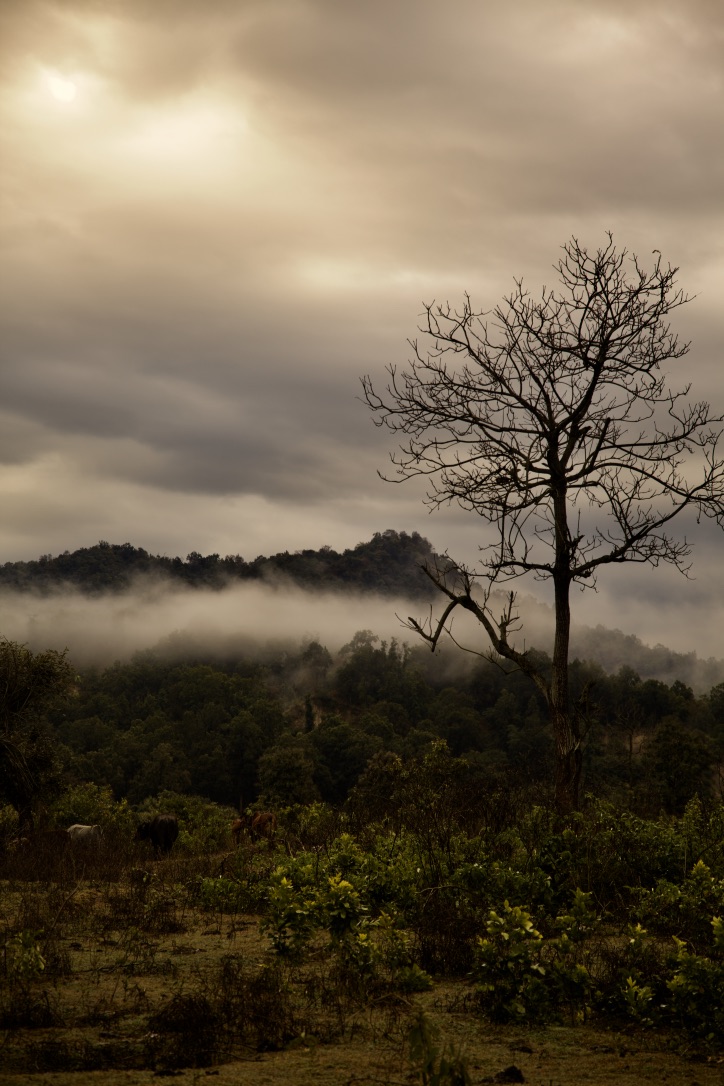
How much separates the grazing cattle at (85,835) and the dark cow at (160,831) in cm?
116

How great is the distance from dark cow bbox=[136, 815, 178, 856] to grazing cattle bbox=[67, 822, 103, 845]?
116 centimetres

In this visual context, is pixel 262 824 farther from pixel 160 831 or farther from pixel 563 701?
pixel 563 701

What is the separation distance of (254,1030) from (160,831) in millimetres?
12795

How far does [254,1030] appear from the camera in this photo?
16.4ft

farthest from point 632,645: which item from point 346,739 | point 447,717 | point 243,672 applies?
point 346,739

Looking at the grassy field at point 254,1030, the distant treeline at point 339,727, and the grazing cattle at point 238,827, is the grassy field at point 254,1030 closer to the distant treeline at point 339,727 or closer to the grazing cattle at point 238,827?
the grazing cattle at point 238,827

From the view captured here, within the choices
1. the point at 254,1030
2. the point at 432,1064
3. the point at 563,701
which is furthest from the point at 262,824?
the point at 432,1064

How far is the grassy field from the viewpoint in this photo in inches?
170

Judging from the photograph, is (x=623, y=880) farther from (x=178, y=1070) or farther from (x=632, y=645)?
(x=632, y=645)

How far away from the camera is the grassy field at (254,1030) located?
4324 mm

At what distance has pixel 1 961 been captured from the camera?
19.5 ft

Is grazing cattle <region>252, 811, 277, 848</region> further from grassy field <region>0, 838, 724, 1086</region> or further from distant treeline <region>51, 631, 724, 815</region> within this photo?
distant treeline <region>51, 631, 724, 815</region>

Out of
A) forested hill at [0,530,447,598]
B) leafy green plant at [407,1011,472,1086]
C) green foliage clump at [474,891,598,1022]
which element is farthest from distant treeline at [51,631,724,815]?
forested hill at [0,530,447,598]

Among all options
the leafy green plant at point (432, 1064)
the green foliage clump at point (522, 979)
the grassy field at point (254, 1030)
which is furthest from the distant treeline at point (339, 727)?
the leafy green plant at point (432, 1064)
